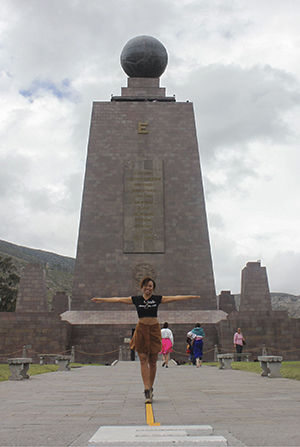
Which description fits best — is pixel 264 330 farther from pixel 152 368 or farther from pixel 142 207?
pixel 152 368

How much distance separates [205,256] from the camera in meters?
22.6

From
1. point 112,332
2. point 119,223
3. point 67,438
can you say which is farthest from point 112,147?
point 67,438

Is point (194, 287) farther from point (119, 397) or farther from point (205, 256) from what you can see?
point (119, 397)

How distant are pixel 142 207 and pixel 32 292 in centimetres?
711

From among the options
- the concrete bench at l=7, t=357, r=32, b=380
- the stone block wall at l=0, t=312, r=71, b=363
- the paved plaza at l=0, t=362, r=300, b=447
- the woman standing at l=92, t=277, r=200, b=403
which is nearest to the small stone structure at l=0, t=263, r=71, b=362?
the stone block wall at l=0, t=312, r=71, b=363

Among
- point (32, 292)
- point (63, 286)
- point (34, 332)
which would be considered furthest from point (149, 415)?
point (63, 286)

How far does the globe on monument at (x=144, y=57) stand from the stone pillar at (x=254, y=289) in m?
13.3

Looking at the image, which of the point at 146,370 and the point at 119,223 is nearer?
the point at 146,370

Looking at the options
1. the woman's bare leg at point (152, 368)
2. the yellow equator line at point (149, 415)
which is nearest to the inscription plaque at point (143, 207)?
the woman's bare leg at point (152, 368)

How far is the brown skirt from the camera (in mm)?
5398

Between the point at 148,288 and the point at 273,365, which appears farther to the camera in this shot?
the point at 273,365

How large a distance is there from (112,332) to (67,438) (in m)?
16.6

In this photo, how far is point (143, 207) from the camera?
23000 mm

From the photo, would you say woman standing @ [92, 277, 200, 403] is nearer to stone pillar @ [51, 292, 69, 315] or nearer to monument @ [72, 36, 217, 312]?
monument @ [72, 36, 217, 312]
